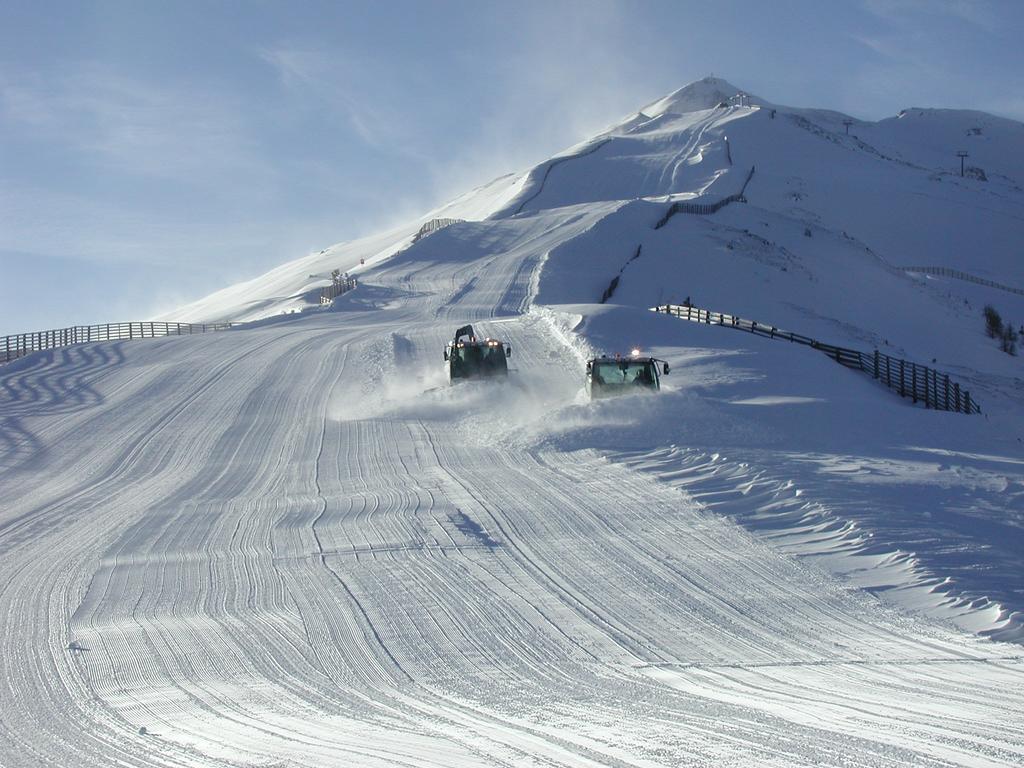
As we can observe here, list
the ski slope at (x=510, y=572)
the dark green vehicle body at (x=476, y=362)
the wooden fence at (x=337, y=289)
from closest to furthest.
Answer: the ski slope at (x=510, y=572)
the dark green vehicle body at (x=476, y=362)
the wooden fence at (x=337, y=289)

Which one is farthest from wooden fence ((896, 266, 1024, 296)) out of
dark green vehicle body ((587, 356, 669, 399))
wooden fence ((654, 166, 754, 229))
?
dark green vehicle body ((587, 356, 669, 399))

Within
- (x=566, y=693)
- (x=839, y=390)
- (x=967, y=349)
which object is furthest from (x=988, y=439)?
(x=967, y=349)

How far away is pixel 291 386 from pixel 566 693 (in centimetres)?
2575

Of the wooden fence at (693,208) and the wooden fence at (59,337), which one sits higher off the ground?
the wooden fence at (693,208)

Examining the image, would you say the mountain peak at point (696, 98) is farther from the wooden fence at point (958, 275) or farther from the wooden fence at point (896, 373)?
the wooden fence at point (896, 373)

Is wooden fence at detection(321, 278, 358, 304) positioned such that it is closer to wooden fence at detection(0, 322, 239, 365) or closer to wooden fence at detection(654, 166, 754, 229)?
wooden fence at detection(0, 322, 239, 365)

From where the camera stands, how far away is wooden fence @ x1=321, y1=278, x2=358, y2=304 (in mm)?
64206

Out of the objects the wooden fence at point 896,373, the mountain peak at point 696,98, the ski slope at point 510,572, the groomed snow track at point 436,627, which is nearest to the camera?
the groomed snow track at point 436,627

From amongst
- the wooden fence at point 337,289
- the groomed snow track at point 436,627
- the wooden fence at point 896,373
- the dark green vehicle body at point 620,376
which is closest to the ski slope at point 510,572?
the groomed snow track at point 436,627

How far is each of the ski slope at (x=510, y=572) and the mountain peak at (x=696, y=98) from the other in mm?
156111

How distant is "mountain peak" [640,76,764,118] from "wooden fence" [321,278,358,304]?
4807 inches

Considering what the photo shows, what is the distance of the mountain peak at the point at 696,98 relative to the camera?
184m

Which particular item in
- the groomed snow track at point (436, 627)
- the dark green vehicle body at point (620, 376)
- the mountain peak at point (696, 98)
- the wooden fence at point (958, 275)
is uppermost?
the mountain peak at point (696, 98)

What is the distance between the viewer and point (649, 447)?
21281 mm
